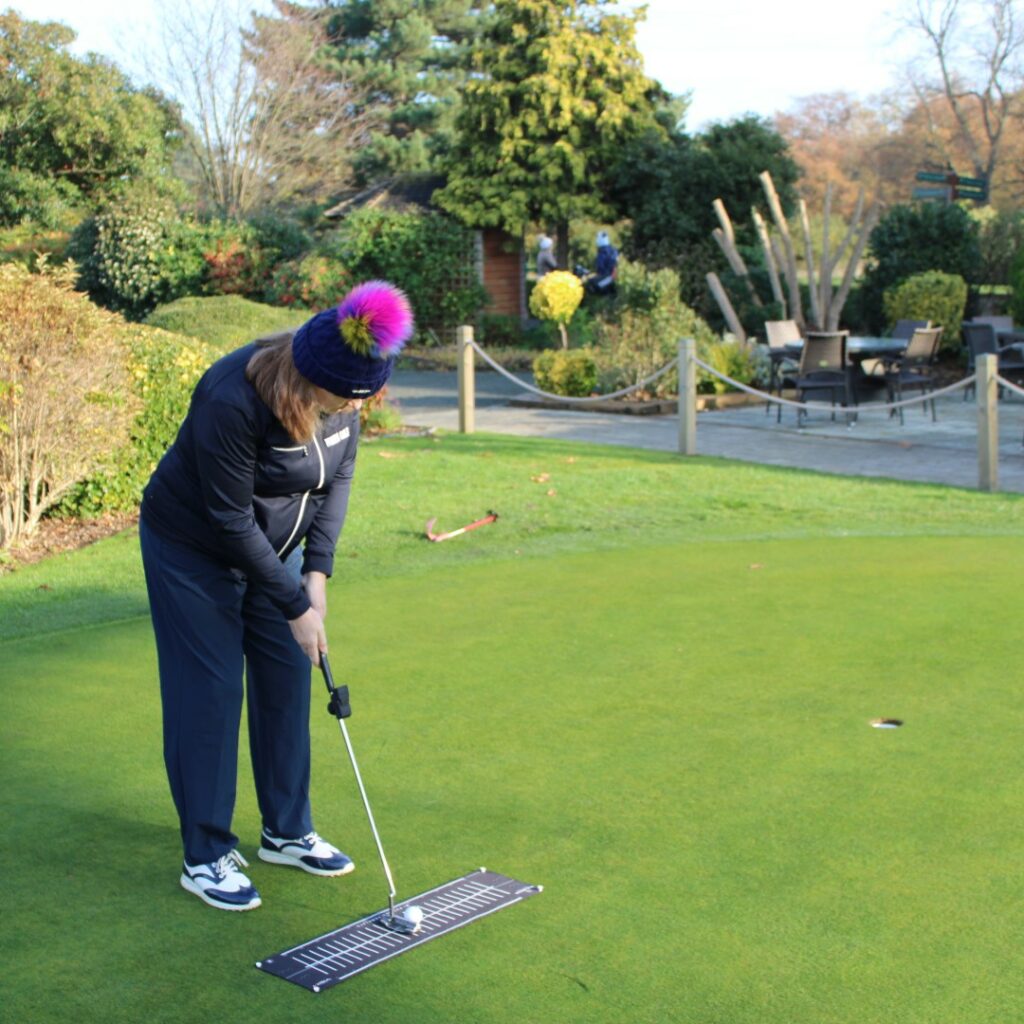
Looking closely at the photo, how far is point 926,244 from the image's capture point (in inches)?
862

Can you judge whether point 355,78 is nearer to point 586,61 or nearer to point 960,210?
point 586,61

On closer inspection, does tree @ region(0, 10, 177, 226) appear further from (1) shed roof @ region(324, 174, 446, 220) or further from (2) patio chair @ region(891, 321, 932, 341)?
(2) patio chair @ region(891, 321, 932, 341)

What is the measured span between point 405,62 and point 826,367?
3523cm

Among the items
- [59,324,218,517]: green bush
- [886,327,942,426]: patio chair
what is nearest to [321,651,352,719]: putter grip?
[59,324,218,517]: green bush

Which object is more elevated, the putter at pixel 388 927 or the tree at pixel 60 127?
the tree at pixel 60 127

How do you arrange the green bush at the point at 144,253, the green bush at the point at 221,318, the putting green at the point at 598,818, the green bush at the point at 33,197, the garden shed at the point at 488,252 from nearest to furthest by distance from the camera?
the putting green at the point at 598,818 → the green bush at the point at 221,318 → the green bush at the point at 33,197 → the green bush at the point at 144,253 → the garden shed at the point at 488,252

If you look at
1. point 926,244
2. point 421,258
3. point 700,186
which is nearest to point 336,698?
point 926,244

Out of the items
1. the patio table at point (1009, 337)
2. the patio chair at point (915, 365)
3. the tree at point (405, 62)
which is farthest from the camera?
the tree at point (405, 62)

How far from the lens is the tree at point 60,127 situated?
25547mm

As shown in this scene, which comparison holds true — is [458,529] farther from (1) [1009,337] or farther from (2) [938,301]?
(2) [938,301]

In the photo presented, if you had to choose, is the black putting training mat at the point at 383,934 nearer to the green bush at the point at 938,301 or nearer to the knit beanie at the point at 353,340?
the knit beanie at the point at 353,340

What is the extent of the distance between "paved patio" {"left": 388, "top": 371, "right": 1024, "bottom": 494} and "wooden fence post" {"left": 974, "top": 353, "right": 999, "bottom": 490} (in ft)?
0.81

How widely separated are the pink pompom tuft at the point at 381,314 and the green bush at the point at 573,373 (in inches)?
532

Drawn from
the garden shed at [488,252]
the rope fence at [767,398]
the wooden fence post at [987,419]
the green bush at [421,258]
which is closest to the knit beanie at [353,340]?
the rope fence at [767,398]
